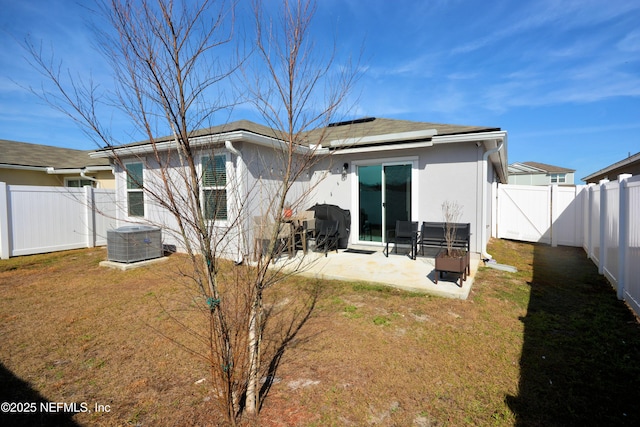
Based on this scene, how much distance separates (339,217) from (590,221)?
21.6 feet

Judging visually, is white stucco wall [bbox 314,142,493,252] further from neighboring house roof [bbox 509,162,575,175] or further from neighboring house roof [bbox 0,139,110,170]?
neighboring house roof [bbox 509,162,575,175]

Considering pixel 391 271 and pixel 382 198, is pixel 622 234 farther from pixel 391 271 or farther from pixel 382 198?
pixel 382 198

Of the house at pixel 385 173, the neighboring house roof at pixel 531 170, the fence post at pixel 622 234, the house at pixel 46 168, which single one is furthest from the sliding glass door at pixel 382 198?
the neighboring house roof at pixel 531 170

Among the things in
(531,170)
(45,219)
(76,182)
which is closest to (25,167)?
(76,182)

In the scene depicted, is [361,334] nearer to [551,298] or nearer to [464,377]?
[464,377]

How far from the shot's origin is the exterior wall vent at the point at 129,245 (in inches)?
288

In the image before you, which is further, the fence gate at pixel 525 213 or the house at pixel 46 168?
the house at pixel 46 168

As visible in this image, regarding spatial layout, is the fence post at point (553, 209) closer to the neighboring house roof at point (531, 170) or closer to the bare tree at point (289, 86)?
the bare tree at point (289, 86)

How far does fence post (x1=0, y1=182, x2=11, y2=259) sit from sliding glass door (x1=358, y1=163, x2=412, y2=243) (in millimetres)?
9899

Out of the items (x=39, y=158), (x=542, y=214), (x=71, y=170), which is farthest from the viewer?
(x=39, y=158)

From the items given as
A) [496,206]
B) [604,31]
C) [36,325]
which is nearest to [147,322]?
[36,325]

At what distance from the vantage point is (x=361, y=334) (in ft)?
12.4

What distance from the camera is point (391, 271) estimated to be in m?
6.26

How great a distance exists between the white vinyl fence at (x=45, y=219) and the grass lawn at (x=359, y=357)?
15.0 feet
